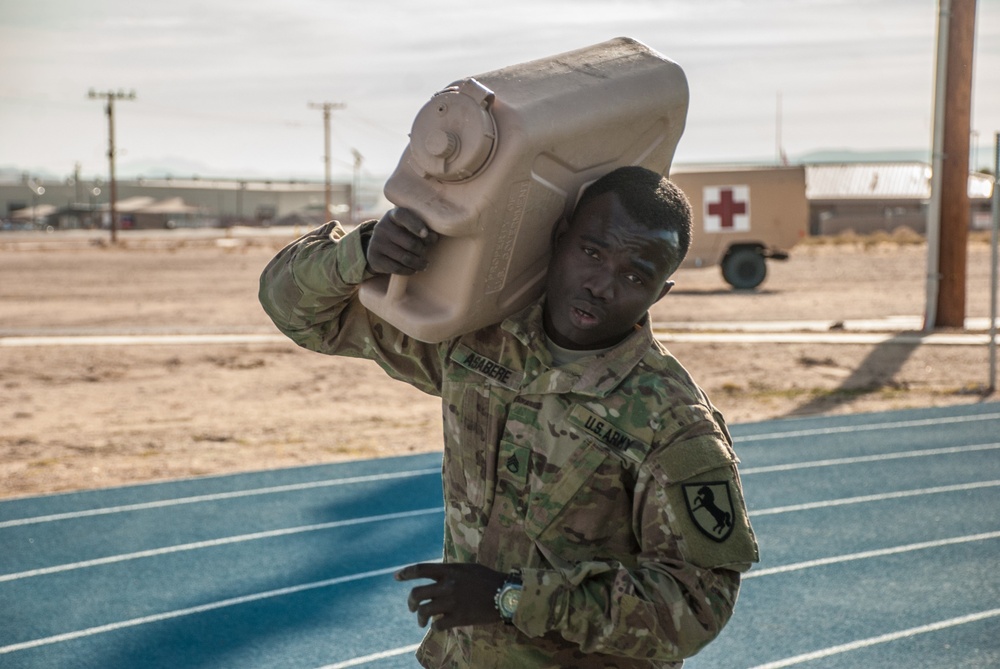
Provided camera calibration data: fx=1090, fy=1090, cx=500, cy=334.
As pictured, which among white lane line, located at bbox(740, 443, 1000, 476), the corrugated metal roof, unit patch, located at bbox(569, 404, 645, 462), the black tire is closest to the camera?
unit patch, located at bbox(569, 404, 645, 462)

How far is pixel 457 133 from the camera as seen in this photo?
161 centimetres

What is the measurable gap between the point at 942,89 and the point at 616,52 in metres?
12.7

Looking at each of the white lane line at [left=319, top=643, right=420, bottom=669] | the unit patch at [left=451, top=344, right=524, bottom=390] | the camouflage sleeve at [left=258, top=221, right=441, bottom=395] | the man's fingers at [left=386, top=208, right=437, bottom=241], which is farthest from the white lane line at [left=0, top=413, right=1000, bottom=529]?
the man's fingers at [left=386, top=208, right=437, bottom=241]

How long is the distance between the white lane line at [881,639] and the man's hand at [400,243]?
3.04m

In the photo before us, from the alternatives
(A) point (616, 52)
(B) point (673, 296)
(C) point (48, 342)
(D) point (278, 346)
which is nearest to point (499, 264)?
(A) point (616, 52)

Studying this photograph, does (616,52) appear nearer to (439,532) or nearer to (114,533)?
(439,532)

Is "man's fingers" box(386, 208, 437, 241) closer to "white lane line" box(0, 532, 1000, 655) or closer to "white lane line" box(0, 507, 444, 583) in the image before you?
"white lane line" box(0, 532, 1000, 655)

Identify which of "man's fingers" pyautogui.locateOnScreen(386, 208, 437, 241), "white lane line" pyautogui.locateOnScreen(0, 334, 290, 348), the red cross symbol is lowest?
"white lane line" pyautogui.locateOnScreen(0, 334, 290, 348)

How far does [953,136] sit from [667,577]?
42.9ft

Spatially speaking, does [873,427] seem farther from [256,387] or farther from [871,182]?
[871,182]

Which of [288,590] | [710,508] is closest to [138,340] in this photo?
[288,590]

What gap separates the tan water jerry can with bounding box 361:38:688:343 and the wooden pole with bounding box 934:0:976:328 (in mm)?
12440

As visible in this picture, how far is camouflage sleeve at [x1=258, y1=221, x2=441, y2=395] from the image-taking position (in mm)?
1873

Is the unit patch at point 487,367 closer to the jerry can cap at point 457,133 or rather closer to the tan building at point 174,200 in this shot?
the jerry can cap at point 457,133
